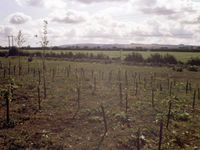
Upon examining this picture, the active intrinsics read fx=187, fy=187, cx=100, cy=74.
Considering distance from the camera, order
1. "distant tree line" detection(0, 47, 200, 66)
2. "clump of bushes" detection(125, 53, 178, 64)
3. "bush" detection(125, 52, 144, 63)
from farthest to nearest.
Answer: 1. "bush" detection(125, 52, 144, 63)
2. "clump of bushes" detection(125, 53, 178, 64)
3. "distant tree line" detection(0, 47, 200, 66)

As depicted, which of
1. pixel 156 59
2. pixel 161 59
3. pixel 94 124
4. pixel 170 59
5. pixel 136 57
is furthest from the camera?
pixel 136 57

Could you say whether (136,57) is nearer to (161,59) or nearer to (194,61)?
(161,59)

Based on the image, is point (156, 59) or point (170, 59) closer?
point (170, 59)

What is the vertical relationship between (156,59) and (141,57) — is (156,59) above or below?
below

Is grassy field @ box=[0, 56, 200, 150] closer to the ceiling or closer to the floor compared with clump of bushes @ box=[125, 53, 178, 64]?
closer to the floor

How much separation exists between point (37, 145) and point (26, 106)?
4.71m

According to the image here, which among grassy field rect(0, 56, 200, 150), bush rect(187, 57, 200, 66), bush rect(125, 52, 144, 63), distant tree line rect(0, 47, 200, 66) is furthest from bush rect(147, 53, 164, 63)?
grassy field rect(0, 56, 200, 150)

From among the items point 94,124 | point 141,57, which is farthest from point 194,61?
point 94,124

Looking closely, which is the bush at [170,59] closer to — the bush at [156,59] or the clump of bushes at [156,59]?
the clump of bushes at [156,59]

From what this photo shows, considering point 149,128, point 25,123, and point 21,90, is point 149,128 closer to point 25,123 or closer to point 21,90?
point 25,123

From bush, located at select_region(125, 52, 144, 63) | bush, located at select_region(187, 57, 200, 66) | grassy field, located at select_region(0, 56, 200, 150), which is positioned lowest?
grassy field, located at select_region(0, 56, 200, 150)

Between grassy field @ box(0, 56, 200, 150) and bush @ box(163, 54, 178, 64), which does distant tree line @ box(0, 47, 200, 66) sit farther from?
grassy field @ box(0, 56, 200, 150)

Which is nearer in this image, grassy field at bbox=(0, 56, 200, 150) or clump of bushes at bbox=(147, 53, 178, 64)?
grassy field at bbox=(0, 56, 200, 150)

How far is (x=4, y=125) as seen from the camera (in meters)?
8.46
